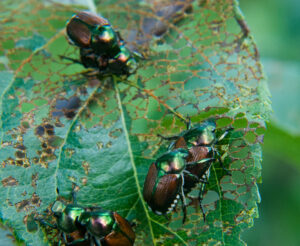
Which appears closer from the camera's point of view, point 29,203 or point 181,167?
point 29,203

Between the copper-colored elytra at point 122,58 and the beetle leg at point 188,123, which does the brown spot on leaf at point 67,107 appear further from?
the beetle leg at point 188,123

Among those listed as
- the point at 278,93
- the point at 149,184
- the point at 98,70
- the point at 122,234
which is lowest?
the point at 278,93

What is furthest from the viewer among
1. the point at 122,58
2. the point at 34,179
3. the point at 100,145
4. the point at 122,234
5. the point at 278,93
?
the point at 278,93

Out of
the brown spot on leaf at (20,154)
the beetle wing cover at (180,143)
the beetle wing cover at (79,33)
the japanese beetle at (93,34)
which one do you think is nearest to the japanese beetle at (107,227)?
the brown spot on leaf at (20,154)

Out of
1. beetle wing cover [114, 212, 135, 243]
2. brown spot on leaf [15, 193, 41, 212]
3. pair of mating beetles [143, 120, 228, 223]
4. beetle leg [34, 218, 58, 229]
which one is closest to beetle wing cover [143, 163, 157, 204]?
pair of mating beetles [143, 120, 228, 223]

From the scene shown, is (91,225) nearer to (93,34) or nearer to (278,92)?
(93,34)

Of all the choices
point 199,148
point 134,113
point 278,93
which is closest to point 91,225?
point 134,113

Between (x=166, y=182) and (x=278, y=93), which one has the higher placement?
(x=166, y=182)
